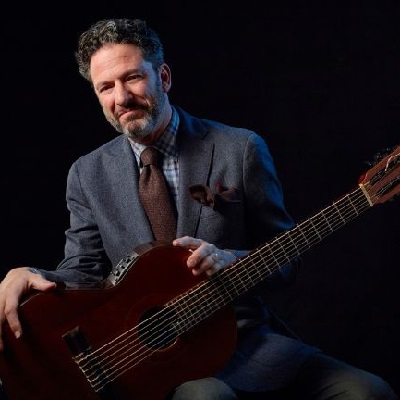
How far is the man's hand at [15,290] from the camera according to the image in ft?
5.87

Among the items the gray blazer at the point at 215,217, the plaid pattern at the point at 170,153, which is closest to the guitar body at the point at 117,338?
the gray blazer at the point at 215,217

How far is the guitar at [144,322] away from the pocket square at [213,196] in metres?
0.25

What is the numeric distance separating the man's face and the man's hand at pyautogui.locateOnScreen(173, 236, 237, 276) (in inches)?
18.6

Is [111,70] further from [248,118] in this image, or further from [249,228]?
[248,118]

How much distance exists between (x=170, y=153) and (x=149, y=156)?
75mm

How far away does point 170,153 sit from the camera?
2.23 meters

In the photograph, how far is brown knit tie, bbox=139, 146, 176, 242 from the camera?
2121 millimetres

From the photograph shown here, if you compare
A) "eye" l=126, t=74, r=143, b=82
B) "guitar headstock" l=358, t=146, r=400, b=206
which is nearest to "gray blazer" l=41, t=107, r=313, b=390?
"eye" l=126, t=74, r=143, b=82

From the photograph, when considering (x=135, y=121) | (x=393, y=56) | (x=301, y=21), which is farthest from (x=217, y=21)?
(x=135, y=121)

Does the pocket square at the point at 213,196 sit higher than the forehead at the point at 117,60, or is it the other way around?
the forehead at the point at 117,60

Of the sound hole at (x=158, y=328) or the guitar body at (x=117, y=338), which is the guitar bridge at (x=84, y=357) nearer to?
the guitar body at (x=117, y=338)

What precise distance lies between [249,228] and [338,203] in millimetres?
390

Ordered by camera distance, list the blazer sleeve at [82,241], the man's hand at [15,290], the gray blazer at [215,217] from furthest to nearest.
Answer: the blazer sleeve at [82,241] < the gray blazer at [215,217] < the man's hand at [15,290]

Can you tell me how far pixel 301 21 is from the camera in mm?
2896
